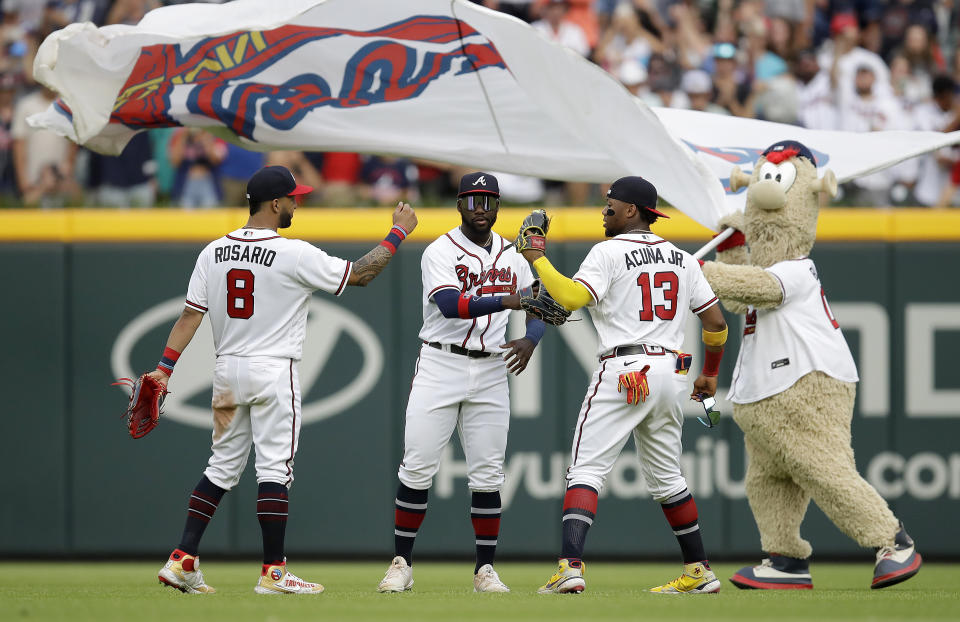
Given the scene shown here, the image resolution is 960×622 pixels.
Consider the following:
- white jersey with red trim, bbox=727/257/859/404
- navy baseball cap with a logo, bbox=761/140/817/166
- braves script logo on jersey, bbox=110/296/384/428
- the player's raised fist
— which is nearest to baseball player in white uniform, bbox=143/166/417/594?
the player's raised fist

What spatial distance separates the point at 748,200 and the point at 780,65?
16.7 feet

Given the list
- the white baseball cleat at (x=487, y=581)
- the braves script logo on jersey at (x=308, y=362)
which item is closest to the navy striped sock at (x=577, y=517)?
the white baseball cleat at (x=487, y=581)

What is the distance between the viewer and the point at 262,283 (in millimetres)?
6469

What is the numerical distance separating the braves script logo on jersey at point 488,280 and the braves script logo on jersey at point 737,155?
5.05 feet

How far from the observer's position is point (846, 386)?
6.91 metres

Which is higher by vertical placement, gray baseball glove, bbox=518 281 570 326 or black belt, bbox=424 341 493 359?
gray baseball glove, bbox=518 281 570 326

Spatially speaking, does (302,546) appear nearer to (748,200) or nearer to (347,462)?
(347,462)

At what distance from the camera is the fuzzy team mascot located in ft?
21.8

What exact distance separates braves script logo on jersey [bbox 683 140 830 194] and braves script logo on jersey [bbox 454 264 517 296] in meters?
1.54

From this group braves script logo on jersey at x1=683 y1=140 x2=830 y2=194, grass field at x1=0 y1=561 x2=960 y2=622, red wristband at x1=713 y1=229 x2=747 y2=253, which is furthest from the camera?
braves script logo on jersey at x1=683 y1=140 x2=830 y2=194

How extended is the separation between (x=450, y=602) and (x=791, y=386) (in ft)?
7.21

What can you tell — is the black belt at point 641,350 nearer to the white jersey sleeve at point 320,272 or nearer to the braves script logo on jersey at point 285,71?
the white jersey sleeve at point 320,272

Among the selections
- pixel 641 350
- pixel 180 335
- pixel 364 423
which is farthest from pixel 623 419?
pixel 364 423

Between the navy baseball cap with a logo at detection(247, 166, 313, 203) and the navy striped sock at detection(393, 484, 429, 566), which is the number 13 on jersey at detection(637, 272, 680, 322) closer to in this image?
the navy striped sock at detection(393, 484, 429, 566)
